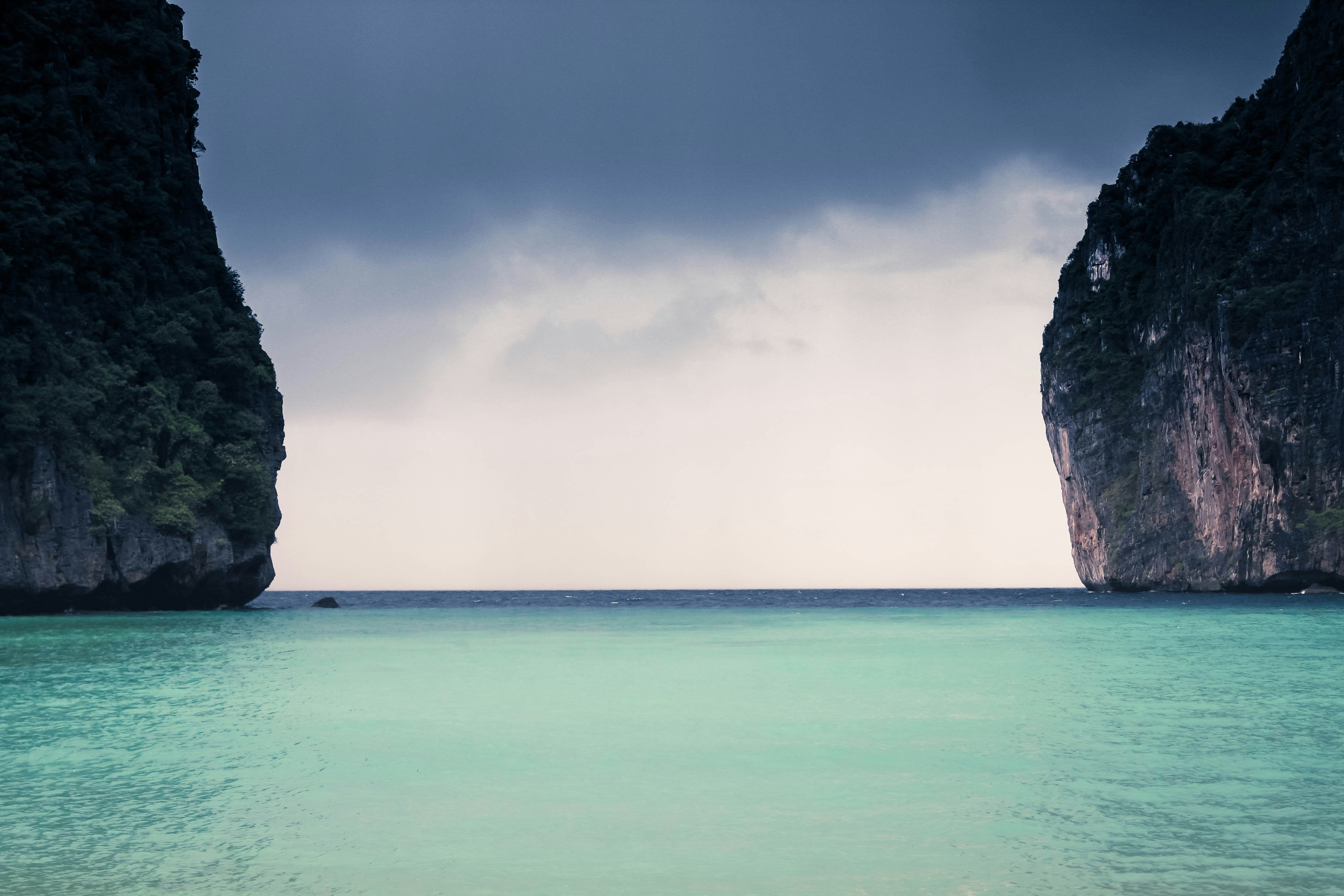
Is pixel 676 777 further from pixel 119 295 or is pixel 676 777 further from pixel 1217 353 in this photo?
pixel 1217 353

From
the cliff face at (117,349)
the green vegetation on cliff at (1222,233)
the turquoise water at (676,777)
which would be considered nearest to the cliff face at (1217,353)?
the green vegetation on cliff at (1222,233)

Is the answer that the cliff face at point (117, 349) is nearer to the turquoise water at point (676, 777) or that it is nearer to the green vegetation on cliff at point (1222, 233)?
the turquoise water at point (676, 777)

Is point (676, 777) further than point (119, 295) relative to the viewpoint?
No

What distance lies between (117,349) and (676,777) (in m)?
39.8

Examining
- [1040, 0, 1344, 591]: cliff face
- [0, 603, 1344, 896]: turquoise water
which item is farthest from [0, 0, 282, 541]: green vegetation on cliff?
[1040, 0, 1344, 591]: cliff face

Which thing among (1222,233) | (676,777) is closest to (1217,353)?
(1222,233)

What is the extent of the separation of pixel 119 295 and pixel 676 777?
134 ft

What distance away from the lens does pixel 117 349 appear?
40.5 m

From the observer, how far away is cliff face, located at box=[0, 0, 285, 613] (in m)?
36.2

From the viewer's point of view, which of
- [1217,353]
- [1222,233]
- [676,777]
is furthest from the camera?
[1222,233]

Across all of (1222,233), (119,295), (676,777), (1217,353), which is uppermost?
(1222,233)

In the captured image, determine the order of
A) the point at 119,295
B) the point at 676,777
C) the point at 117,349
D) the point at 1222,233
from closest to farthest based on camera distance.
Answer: the point at 676,777, the point at 117,349, the point at 119,295, the point at 1222,233

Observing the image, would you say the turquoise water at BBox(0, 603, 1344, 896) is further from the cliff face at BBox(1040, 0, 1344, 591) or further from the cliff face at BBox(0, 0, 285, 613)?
the cliff face at BBox(1040, 0, 1344, 591)

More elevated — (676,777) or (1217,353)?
(1217,353)
